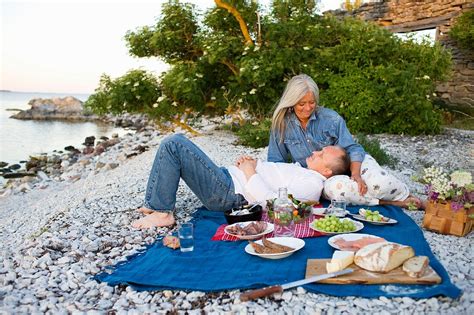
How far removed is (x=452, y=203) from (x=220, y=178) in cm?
184

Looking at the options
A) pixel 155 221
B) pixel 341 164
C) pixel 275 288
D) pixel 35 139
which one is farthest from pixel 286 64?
pixel 35 139

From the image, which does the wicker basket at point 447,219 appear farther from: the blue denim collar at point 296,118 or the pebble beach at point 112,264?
the blue denim collar at point 296,118

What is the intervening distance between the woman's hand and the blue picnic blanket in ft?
1.42

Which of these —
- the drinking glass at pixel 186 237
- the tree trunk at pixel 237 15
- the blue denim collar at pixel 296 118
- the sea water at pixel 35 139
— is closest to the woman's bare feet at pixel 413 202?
the blue denim collar at pixel 296 118

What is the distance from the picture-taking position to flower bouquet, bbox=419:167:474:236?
3.37 metres

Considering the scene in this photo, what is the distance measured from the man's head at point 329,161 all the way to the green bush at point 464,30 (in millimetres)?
7999

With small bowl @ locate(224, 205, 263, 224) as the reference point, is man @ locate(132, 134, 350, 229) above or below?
above

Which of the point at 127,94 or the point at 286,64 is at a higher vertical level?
the point at 286,64

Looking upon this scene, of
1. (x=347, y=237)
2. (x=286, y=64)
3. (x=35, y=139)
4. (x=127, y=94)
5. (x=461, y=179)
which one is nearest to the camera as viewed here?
(x=347, y=237)

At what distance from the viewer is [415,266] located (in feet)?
8.15

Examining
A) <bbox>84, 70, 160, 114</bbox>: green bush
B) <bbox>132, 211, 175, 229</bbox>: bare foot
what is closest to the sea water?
<bbox>84, 70, 160, 114</bbox>: green bush

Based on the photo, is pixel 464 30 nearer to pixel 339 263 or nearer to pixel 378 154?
pixel 378 154

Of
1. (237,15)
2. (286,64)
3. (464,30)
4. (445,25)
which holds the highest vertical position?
(445,25)

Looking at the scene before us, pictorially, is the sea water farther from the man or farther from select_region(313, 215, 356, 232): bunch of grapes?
select_region(313, 215, 356, 232): bunch of grapes
